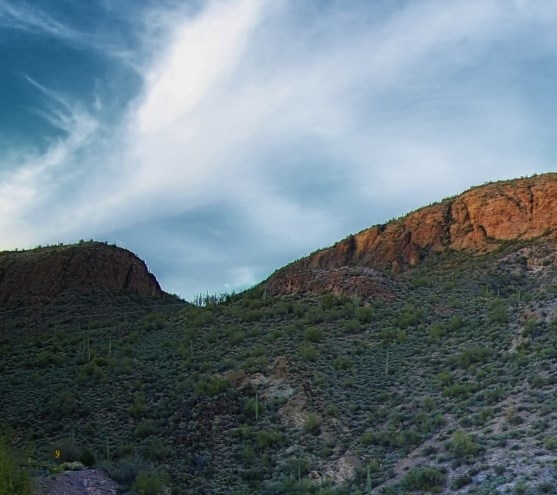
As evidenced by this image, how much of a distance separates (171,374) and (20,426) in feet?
26.4

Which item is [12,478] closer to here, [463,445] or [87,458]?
[87,458]

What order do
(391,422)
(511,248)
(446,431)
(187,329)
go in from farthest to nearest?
(511,248)
(187,329)
(391,422)
(446,431)

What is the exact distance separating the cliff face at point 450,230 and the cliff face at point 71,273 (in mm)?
12551

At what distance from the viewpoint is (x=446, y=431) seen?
28469 millimetres

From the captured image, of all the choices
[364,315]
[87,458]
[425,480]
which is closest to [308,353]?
[364,315]

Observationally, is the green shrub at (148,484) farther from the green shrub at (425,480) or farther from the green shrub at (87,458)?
the green shrub at (425,480)

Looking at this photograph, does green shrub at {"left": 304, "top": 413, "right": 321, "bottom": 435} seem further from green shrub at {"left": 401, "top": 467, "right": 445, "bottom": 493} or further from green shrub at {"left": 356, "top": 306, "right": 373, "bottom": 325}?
green shrub at {"left": 356, "top": 306, "right": 373, "bottom": 325}

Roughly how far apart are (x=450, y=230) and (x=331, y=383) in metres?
25.1

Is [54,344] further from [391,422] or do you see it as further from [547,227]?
[547,227]

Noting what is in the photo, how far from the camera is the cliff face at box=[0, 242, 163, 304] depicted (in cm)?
6216

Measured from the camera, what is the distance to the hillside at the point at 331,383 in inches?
1067

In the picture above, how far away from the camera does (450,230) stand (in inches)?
2277

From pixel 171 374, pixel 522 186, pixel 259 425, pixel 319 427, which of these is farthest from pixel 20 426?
pixel 522 186

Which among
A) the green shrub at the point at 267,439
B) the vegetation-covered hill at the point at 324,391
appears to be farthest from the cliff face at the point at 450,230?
the green shrub at the point at 267,439
